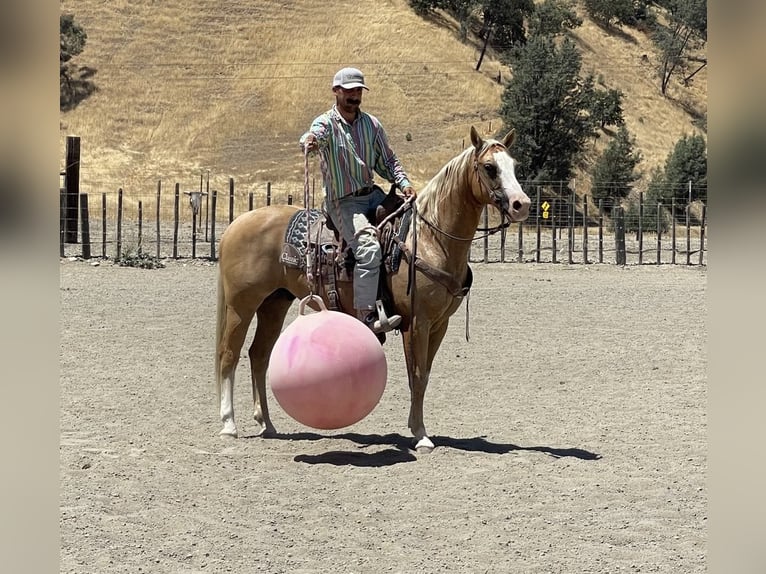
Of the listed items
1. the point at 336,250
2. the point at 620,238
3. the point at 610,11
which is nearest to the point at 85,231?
the point at 620,238

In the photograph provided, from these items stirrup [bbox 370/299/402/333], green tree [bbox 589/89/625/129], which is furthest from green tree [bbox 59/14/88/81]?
stirrup [bbox 370/299/402/333]

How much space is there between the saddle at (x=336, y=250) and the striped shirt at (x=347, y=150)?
0.22 meters

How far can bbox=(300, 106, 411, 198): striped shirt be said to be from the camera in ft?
21.2

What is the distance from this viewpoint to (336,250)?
260 inches

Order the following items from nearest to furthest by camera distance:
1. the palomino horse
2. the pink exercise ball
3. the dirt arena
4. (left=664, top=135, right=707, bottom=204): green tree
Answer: the dirt arena, the pink exercise ball, the palomino horse, (left=664, top=135, right=707, bottom=204): green tree

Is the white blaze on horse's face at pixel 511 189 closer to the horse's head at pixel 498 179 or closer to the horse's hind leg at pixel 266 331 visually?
the horse's head at pixel 498 179

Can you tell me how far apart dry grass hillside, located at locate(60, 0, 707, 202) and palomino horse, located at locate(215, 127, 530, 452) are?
1312 inches

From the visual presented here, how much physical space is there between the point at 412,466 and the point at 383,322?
97cm

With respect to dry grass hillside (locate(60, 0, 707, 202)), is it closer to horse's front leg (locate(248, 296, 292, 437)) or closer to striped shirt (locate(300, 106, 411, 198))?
horse's front leg (locate(248, 296, 292, 437))

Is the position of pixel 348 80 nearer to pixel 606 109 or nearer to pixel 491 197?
pixel 491 197

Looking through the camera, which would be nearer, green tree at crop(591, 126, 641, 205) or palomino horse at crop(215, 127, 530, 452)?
palomino horse at crop(215, 127, 530, 452)

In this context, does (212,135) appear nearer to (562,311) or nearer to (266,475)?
(562,311)

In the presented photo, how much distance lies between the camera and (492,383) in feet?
29.6
